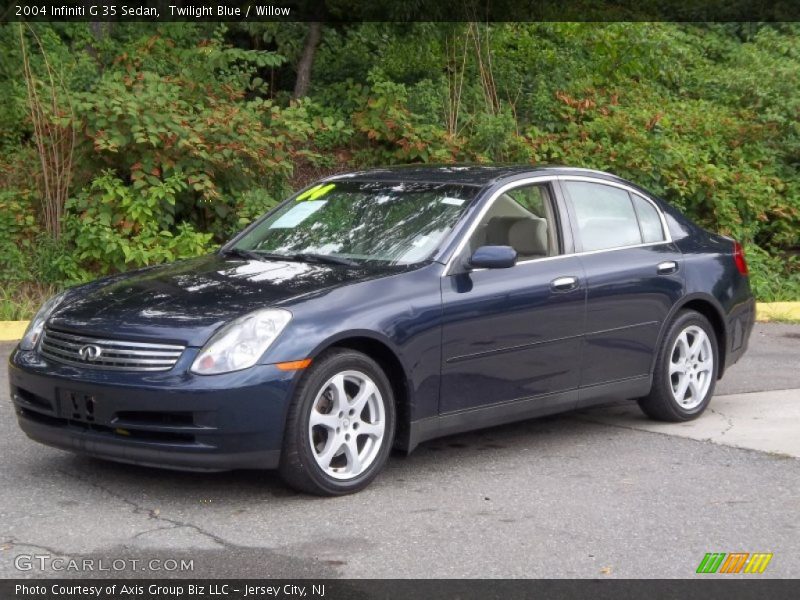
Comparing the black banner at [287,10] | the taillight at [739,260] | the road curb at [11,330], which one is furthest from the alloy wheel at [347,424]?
the black banner at [287,10]

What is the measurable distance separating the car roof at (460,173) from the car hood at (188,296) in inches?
38.0

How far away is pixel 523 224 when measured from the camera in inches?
285

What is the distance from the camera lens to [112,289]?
6520 millimetres

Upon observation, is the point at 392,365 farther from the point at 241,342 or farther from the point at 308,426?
the point at 241,342

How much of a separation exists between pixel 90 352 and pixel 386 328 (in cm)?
137

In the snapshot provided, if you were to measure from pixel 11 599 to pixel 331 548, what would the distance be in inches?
51.7

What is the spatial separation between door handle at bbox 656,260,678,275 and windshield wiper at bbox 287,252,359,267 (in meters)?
2.01

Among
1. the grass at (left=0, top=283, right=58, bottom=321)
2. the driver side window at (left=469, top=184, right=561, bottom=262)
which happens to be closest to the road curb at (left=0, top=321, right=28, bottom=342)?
the grass at (left=0, top=283, right=58, bottom=321)

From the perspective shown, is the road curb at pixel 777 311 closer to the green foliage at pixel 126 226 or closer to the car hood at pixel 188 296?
the green foliage at pixel 126 226

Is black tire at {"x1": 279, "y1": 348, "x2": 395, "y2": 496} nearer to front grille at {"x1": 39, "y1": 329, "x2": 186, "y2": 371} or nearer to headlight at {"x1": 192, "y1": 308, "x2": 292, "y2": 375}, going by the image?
headlight at {"x1": 192, "y1": 308, "x2": 292, "y2": 375}

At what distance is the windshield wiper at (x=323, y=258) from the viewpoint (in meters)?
6.75

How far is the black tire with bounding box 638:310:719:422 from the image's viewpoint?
776 centimetres

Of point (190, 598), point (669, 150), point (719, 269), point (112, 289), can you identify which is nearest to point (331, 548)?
point (190, 598)

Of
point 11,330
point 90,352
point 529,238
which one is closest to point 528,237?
point 529,238
